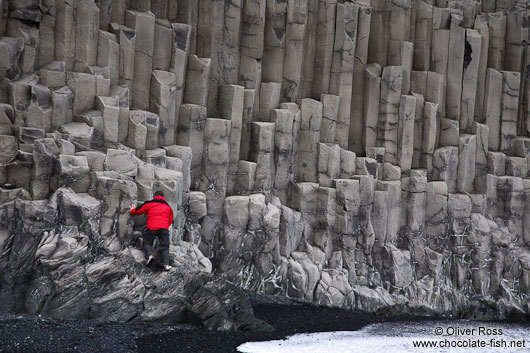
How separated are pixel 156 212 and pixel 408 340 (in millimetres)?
4926

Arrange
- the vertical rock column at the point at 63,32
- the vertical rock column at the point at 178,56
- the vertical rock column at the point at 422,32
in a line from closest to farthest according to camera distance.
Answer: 1. the vertical rock column at the point at 63,32
2. the vertical rock column at the point at 178,56
3. the vertical rock column at the point at 422,32

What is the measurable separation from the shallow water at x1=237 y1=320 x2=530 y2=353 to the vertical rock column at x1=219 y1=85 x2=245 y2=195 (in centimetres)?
488

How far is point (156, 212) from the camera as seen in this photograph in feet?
44.4

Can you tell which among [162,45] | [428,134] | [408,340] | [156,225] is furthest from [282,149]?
[408,340]

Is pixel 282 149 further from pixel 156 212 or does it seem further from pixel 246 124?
pixel 156 212

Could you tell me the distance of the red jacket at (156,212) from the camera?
44.2 ft

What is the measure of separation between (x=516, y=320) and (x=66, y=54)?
499 inches

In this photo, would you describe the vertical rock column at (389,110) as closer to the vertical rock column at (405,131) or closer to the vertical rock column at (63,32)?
the vertical rock column at (405,131)

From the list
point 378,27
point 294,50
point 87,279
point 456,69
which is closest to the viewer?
point 87,279

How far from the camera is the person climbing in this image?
1348cm

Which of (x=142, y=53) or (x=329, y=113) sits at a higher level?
(x=142, y=53)

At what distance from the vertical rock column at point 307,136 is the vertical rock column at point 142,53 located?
401 cm

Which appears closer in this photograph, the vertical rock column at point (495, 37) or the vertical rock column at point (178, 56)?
the vertical rock column at point (178, 56)

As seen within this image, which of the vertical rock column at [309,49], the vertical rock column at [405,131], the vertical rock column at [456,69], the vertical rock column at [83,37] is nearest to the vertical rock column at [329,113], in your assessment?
the vertical rock column at [309,49]
